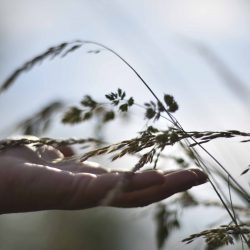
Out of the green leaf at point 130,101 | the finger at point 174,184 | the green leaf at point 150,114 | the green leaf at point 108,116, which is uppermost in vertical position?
→ the green leaf at point 130,101

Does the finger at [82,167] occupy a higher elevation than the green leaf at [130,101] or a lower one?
lower

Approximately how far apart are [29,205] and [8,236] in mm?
6028

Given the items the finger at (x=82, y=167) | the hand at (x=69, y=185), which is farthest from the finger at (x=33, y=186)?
the finger at (x=82, y=167)

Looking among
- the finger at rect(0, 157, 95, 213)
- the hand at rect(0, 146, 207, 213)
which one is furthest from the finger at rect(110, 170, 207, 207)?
the finger at rect(0, 157, 95, 213)

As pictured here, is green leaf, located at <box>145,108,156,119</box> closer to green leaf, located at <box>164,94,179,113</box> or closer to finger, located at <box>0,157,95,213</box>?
green leaf, located at <box>164,94,179,113</box>

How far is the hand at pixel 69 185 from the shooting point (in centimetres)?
170

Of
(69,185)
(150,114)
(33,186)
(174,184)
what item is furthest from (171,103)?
(33,186)

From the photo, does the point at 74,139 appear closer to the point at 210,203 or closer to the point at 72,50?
the point at 72,50

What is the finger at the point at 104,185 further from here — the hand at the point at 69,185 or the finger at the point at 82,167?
the finger at the point at 82,167

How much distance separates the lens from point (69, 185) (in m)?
1.79

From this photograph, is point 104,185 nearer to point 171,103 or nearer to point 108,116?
point 171,103

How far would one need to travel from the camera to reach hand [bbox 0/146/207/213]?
1696 millimetres

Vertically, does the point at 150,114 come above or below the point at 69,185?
above

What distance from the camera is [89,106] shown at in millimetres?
1863
